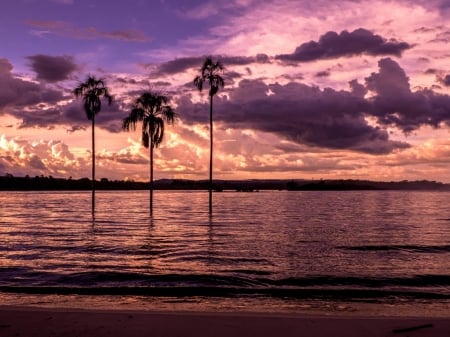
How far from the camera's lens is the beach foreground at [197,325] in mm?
8828

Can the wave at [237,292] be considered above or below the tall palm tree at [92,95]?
below

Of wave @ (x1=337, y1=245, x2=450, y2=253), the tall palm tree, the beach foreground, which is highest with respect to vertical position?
the tall palm tree

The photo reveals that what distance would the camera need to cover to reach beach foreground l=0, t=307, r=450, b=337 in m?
8.83

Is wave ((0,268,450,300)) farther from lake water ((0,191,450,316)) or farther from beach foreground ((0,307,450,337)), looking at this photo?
beach foreground ((0,307,450,337))

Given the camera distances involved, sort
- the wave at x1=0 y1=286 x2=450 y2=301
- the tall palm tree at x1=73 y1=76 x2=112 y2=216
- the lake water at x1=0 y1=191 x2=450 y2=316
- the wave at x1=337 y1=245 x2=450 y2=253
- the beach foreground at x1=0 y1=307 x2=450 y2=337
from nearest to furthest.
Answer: the beach foreground at x1=0 y1=307 x2=450 y2=337
the lake water at x1=0 y1=191 x2=450 y2=316
the wave at x1=0 y1=286 x2=450 y2=301
the wave at x1=337 y1=245 x2=450 y2=253
the tall palm tree at x1=73 y1=76 x2=112 y2=216

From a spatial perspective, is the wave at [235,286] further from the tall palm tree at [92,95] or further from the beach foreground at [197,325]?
the tall palm tree at [92,95]

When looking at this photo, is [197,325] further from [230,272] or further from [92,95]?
[92,95]

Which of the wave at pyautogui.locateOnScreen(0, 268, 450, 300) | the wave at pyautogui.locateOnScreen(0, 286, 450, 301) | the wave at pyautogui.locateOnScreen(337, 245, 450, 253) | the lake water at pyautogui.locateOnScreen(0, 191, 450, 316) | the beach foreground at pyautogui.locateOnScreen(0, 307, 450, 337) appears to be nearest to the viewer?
the beach foreground at pyautogui.locateOnScreen(0, 307, 450, 337)

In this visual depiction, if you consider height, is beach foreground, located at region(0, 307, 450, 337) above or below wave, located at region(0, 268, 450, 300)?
above

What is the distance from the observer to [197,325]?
9.32m

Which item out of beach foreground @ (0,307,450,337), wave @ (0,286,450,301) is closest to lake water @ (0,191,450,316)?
wave @ (0,286,450,301)

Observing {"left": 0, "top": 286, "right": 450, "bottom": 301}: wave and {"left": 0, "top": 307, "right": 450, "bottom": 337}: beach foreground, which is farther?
{"left": 0, "top": 286, "right": 450, "bottom": 301}: wave

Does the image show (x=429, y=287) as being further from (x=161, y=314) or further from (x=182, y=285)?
(x=161, y=314)

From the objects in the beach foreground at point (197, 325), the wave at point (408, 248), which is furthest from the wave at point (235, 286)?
the wave at point (408, 248)
